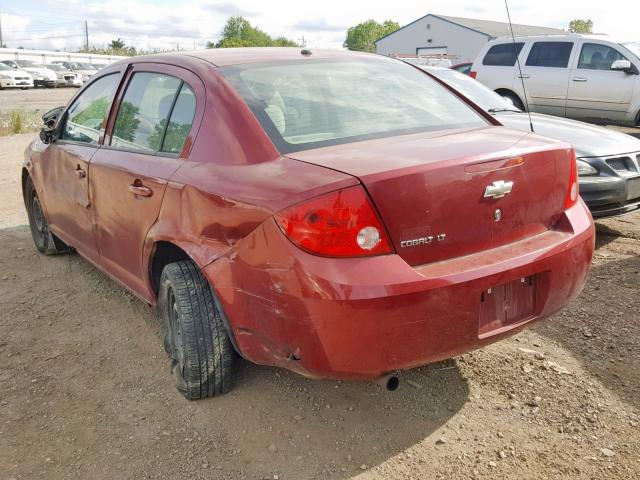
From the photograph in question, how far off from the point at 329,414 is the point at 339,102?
4.85ft

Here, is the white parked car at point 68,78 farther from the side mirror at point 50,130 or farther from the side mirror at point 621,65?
the side mirror at point 50,130

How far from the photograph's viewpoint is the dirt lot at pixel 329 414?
2467 mm

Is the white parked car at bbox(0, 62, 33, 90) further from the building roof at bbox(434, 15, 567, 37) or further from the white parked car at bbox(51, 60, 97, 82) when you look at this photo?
the building roof at bbox(434, 15, 567, 37)

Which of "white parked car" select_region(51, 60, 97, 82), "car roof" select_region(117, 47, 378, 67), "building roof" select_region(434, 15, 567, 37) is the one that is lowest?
"white parked car" select_region(51, 60, 97, 82)

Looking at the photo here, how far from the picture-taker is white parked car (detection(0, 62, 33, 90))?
3345cm

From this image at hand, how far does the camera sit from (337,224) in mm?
2162

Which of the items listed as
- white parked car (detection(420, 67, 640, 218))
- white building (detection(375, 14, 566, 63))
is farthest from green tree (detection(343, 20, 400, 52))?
white parked car (detection(420, 67, 640, 218))

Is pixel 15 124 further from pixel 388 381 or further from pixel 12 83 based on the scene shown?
pixel 12 83

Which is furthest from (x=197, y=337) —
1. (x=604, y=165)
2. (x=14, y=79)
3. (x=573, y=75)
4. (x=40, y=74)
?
(x=40, y=74)

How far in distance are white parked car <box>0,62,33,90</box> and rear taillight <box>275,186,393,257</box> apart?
120 ft

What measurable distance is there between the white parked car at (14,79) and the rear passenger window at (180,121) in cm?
3549

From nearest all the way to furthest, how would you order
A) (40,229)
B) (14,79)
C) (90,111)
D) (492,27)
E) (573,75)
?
(90,111)
(40,229)
(573,75)
(14,79)
(492,27)

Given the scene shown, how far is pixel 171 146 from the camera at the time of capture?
9.78ft

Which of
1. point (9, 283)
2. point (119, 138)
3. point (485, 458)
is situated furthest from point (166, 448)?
point (9, 283)
